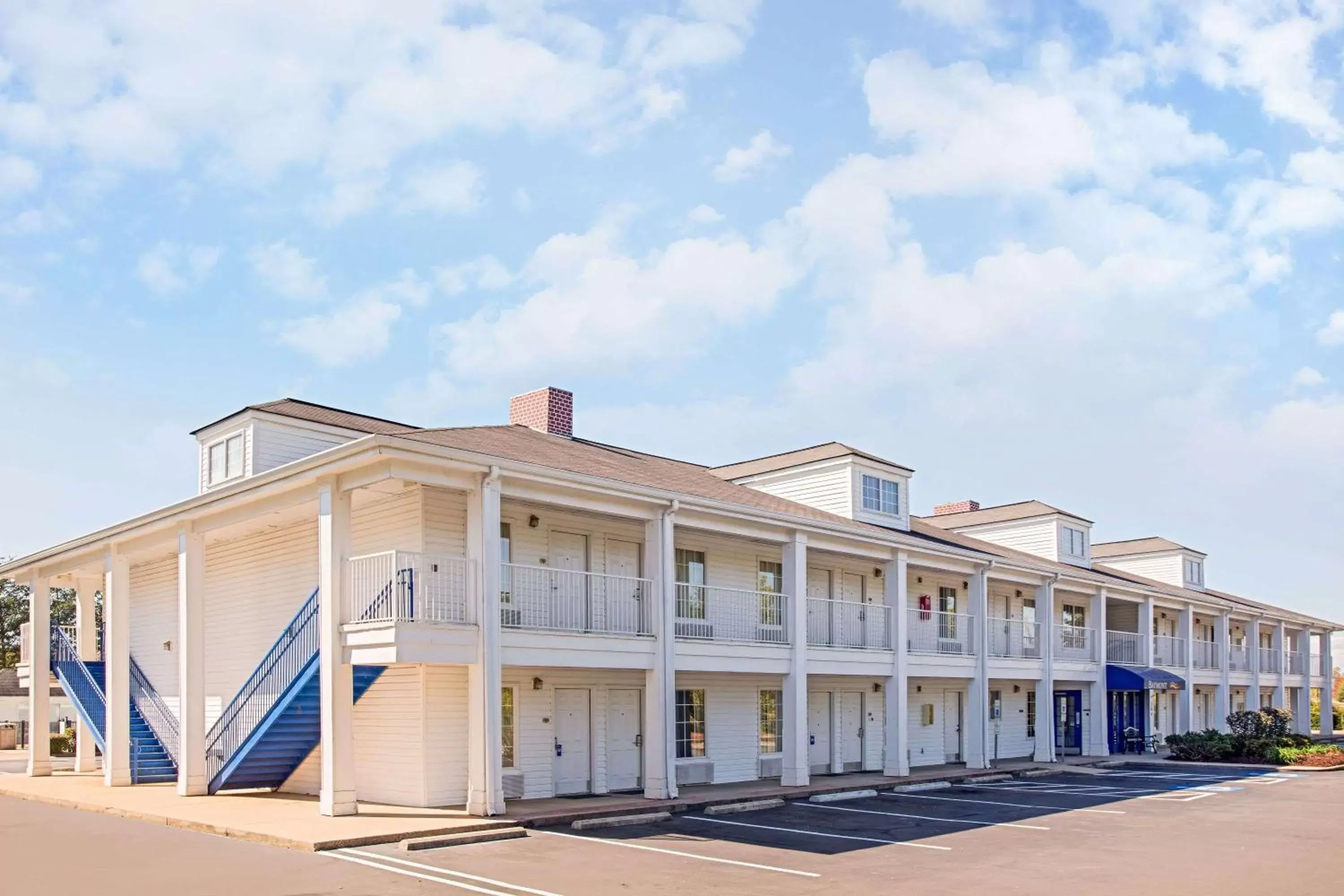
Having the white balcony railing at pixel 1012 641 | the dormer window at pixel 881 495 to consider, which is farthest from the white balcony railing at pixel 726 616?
the white balcony railing at pixel 1012 641

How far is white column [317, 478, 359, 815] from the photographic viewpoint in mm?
17484

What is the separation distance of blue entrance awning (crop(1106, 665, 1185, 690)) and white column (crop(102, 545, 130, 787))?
89.6 ft

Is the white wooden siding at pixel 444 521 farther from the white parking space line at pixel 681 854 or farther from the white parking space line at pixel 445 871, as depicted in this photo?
the white parking space line at pixel 445 871

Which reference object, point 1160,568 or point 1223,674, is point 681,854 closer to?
point 1223,674

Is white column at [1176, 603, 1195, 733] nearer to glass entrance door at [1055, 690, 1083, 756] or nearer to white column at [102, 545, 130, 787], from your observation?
glass entrance door at [1055, 690, 1083, 756]

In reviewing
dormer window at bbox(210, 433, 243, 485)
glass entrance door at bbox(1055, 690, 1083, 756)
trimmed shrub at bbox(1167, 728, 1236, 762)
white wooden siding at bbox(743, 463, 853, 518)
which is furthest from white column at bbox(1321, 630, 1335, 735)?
dormer window at bbox(210, 433, 243, 485)

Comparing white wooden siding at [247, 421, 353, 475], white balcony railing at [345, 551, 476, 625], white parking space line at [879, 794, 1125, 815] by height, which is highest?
white wooden siding at [247, 421, 353, 475]

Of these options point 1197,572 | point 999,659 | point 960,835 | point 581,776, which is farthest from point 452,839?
point 1197,572

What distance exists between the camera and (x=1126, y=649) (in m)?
39.9

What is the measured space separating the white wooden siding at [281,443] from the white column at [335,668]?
204 inches

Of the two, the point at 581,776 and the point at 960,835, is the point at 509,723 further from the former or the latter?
the point at 960,835

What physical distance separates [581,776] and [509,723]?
205 centimetres

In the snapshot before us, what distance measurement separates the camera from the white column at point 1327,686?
54.8 metres

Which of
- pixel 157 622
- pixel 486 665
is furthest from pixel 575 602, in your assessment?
pixel 157 622
